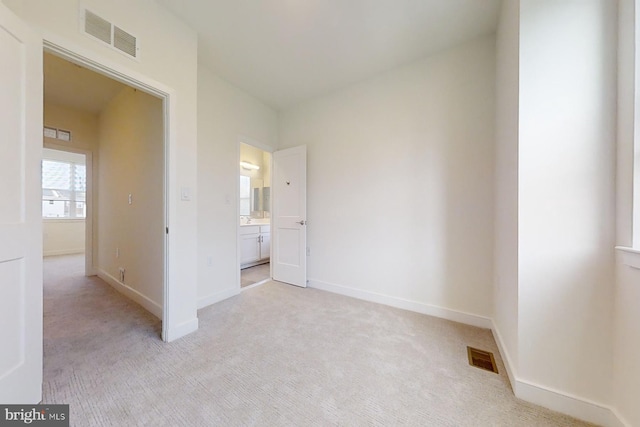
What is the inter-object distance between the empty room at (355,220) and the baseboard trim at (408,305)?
20mm

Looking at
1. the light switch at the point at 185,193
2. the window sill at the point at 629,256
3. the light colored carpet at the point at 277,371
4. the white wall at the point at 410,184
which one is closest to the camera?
the window sill at the point at 629,256

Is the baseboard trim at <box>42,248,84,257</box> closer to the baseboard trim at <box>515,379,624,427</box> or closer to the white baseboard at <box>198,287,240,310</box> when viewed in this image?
the white baseboard at <box>198,287,240,310</box>

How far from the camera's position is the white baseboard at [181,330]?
6.27 ft

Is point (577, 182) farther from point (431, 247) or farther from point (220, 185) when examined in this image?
point (220, 185)

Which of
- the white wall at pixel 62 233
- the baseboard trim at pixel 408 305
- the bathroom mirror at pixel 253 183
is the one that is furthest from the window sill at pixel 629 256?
the white wall at pixel 62 233

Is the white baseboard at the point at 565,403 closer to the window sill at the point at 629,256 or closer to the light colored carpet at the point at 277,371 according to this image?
the light colored carpet at the point at 277,371

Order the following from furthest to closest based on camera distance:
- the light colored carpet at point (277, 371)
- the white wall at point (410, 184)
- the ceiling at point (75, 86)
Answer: the ceiling at point (75, 86)
the white wall at point (410, 184)
the light colored carpet at point (277, 371)

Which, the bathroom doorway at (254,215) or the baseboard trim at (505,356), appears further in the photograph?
the bathroom doorway at (254,215)

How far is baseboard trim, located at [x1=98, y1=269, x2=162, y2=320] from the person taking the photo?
7.92 feet

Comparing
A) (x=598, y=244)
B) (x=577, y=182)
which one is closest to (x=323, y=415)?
(x=598, y=244)

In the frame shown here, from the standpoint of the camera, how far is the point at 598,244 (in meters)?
1.19

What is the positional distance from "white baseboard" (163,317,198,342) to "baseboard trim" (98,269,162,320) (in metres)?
0.57

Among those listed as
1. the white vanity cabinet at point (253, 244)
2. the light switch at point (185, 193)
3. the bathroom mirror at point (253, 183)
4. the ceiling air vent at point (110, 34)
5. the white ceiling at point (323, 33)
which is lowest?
the white vanity cabinet at point (253, 244)

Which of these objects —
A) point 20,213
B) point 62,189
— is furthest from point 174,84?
point 62,189
